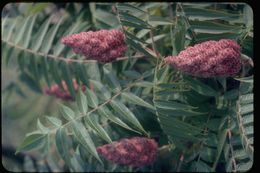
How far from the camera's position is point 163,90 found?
1.74m

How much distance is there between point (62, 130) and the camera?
187 cm

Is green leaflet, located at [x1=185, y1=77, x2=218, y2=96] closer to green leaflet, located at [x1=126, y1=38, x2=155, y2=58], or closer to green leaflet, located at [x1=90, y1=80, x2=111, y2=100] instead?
green leaflet, located at [x1=126, y1=38, x2=155, y2=58]

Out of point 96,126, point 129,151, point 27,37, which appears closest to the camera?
point 96,126

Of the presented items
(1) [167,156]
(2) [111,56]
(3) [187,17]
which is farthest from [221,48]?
(1) [167,156]

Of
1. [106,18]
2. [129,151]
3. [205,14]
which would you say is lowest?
[129,151]

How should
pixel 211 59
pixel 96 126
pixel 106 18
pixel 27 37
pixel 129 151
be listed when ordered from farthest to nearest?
pixel 27 37 → pixel 106 18 → pixel 129 151 → pixel 96 126 → pixel 211 59

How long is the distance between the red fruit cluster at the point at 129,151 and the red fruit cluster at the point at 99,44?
15.5 inches

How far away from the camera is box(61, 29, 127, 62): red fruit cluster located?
5.92 feet

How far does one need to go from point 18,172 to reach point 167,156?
1.09 m

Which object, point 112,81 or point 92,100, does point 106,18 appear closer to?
point 112,81

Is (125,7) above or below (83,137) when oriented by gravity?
above

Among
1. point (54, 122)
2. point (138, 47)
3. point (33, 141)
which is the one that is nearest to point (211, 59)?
point (138, 47)

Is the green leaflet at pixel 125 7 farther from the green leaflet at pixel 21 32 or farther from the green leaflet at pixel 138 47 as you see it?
the green leaflet at pixel 21 32

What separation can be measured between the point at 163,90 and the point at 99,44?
1.09 ft
